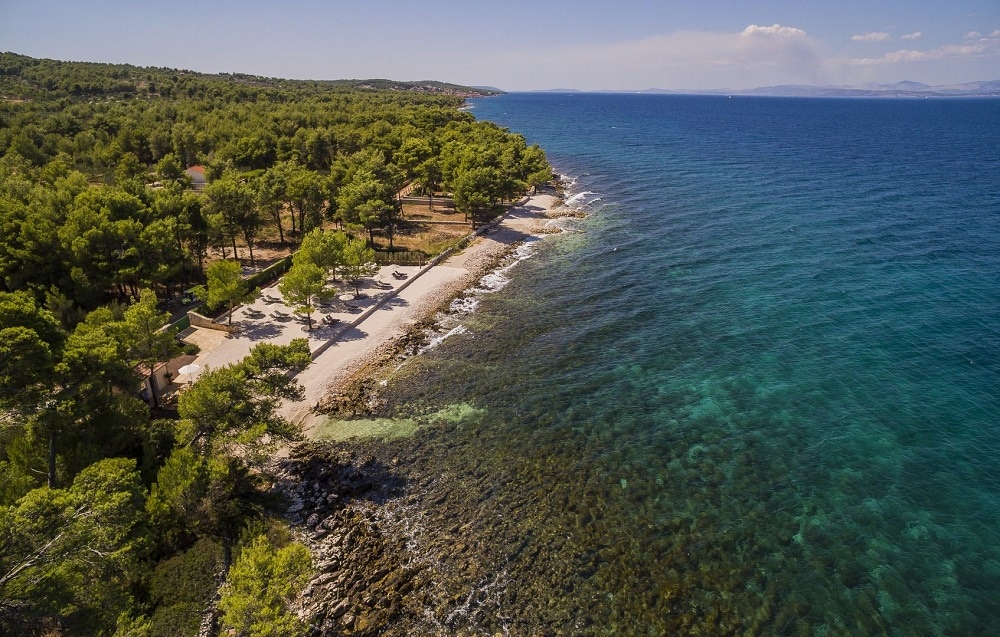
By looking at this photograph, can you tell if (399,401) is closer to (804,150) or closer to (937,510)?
(937,510)

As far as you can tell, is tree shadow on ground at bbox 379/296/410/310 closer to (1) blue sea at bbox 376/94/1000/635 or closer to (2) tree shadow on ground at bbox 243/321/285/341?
(1) blue sea at bbox 376/94/1000/635

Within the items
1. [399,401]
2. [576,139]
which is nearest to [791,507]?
[399,401]

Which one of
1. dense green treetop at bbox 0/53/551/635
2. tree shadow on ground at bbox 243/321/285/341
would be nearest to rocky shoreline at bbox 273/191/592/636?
dense green treetop at bbox 0/53/551/635

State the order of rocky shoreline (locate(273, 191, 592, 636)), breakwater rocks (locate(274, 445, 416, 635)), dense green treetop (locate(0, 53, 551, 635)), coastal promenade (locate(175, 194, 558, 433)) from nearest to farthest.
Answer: dense green treetop (locate(0, 53, 551, 635)) → rocky shoreline (locate(273, 191, 592, 636)) → breakwater rocks (locate(274, 445, 416, 635)) → coastal promenade (locate(175, 194, 558, 433))

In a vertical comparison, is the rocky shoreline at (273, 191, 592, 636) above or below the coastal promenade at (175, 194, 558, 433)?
below

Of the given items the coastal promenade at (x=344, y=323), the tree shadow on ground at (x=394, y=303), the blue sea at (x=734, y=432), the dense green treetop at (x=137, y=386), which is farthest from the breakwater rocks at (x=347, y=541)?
the tree shadow on ground at (x=394, y=303)

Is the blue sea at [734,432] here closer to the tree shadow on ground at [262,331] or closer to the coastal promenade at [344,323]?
the coastal promenade at [344,323]
